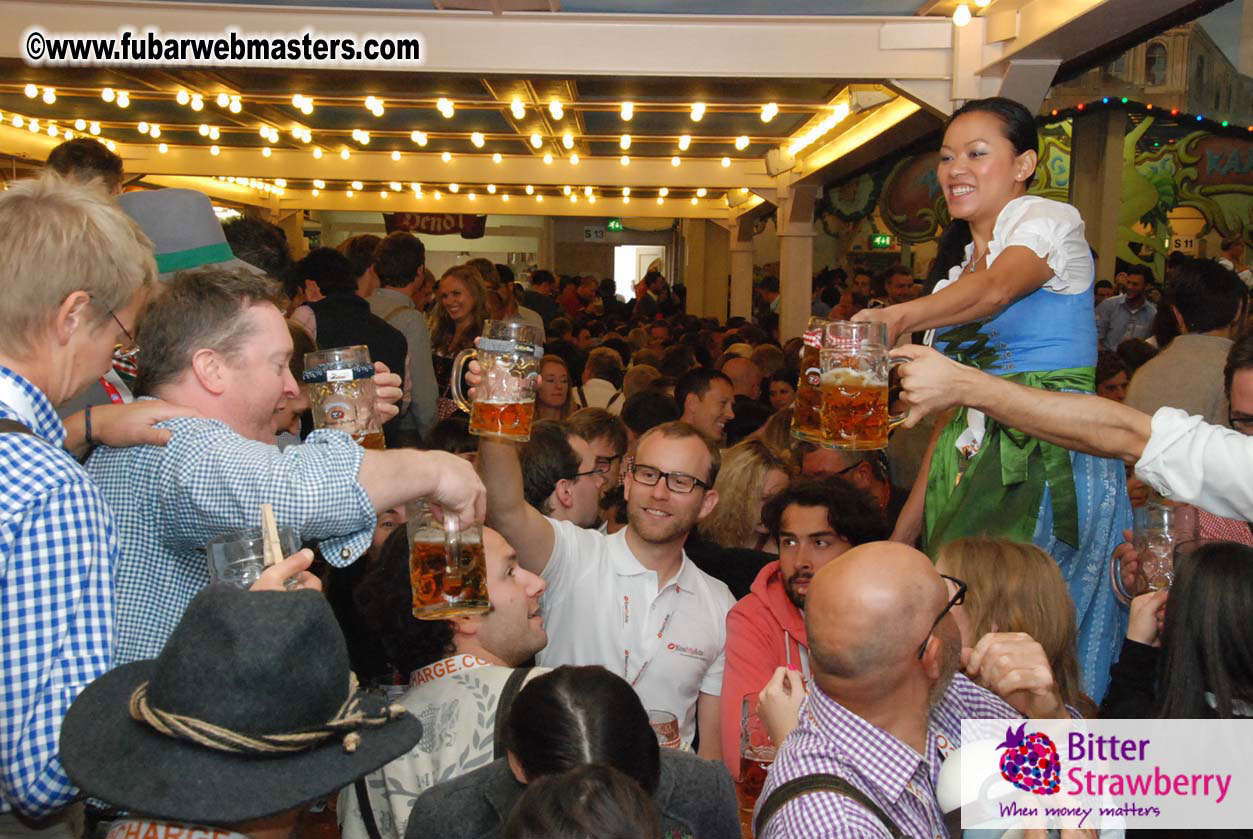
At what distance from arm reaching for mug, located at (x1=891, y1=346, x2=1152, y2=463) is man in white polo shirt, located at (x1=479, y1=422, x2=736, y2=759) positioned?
1.04 metres

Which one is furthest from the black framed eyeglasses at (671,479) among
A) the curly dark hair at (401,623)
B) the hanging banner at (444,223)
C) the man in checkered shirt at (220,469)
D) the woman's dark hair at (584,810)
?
the hanging banner at (444,223)

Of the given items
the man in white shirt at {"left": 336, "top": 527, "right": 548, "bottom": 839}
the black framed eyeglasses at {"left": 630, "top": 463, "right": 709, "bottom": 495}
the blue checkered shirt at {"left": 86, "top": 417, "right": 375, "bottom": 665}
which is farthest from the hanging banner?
the blue checkered shirt at {"left": 86, "top": 417, "right": 375, "bottom": 665}

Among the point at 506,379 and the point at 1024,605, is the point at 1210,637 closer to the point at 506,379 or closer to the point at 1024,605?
the point at 1024,605

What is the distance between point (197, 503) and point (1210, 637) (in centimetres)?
144

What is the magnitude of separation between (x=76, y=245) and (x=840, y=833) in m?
1.14

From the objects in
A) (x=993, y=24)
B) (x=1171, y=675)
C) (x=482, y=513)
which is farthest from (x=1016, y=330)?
(x=993, y=24)

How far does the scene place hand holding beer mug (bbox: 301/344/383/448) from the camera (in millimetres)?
1836

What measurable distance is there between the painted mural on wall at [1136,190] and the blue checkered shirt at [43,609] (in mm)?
7647

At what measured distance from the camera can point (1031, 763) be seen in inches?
57.4

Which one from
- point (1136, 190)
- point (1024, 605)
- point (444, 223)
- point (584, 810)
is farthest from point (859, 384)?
point (444, 223)

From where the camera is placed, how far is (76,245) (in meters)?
1.37

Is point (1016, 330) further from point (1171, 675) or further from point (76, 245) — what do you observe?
point (76, 245)

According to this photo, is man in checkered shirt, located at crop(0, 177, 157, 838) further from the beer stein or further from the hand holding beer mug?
the beer stein

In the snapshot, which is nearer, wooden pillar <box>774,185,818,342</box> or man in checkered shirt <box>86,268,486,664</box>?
man in checkered shirt <box>86,268,486,664</box>
